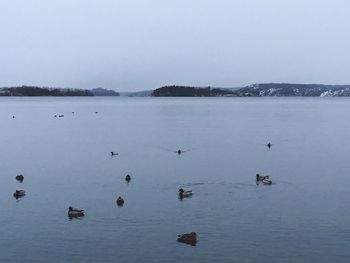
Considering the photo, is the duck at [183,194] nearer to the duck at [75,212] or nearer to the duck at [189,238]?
the duck at [75,212]

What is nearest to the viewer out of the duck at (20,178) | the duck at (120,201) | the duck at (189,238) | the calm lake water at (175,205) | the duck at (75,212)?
the calm lake water at (175,205)

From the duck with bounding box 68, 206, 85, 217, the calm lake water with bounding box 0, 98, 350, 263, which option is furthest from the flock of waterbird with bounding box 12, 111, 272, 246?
the calm lake water with bounding box 0, 98, 350, 263

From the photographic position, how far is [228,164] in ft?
195

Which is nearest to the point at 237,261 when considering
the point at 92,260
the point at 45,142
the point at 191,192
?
the point at 92,260

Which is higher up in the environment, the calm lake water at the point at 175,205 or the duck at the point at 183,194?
the duck at the point at 183,194

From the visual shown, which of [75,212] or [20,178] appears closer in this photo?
[75,212]

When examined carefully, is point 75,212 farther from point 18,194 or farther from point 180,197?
point 180,197

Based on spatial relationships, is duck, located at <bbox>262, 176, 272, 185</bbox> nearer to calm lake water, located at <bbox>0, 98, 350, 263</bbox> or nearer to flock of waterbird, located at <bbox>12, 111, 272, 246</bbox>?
flock of waterbird, located at <bbox>12, 111, 272, 246</bbox>

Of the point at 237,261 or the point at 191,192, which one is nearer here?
the point at 237,261

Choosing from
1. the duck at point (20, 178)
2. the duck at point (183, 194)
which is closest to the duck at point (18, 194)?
the duck at point (20, 178)

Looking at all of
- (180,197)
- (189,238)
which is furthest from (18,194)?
(189,238)

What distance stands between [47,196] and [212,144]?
132ft

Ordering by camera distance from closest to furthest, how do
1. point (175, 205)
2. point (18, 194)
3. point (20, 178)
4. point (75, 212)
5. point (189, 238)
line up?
point (189, 238) → point (75, 212) → point (175, 205) → point (18, 194) → point (20, 178)

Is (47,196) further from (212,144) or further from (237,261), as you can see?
(212,144)
